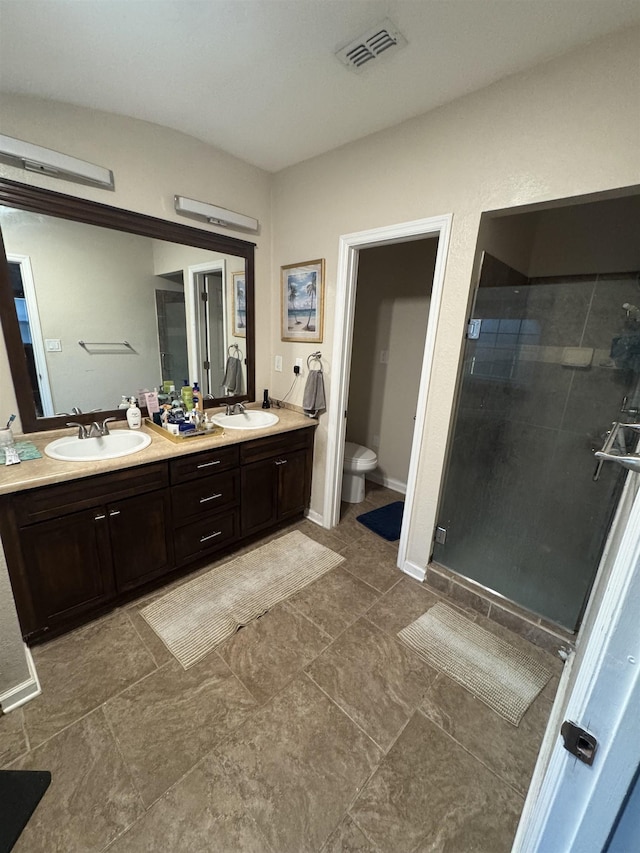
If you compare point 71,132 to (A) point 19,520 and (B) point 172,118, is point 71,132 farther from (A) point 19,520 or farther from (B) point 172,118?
(A) point 19,520

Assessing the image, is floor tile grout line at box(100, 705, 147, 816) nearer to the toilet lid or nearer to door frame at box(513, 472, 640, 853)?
door frame at box(513, 472, 640, 853)

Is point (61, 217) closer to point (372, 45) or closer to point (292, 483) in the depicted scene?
point (372, 45)

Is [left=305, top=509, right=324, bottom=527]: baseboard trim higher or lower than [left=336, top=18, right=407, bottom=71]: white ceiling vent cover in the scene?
lower

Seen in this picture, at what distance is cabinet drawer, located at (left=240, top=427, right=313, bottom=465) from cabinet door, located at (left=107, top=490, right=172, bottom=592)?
54 cm

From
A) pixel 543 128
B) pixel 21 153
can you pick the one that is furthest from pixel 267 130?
pixel 543 128

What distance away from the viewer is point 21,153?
4.88ft

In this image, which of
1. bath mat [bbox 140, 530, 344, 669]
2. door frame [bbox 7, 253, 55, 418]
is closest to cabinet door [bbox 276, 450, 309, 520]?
bath mat [bbox 140, 530, 344, 669]

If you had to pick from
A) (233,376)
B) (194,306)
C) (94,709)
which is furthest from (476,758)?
(194,306)

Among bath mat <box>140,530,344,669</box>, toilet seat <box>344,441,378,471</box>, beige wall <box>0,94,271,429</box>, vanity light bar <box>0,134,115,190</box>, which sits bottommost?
bath mat <box>140,530,344,669</box>

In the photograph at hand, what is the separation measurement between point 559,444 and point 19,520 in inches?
107

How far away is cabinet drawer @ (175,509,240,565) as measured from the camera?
6.36 feet

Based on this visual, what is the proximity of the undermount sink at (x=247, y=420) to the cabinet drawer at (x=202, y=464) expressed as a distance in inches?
13.4

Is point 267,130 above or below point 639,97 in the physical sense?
above

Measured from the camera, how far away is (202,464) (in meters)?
1.91
